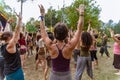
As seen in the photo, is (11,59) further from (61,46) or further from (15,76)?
(61,46)

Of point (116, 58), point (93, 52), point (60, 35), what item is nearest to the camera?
point (60, 35)

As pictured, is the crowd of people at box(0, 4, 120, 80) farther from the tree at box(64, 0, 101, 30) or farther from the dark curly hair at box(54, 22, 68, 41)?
the tree at box(64, 0, 101, 30)

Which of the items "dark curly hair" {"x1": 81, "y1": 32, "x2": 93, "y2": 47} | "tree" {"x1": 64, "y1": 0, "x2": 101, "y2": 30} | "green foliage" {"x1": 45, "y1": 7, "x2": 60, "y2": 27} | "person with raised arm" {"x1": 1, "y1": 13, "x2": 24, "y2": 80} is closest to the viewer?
"person with raised arm" {"x1": 1, "y1": 13, "x2": 24, "y2": 80}

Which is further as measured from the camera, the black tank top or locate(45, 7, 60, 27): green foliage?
locate(45, 7, 60, 27): green foliage

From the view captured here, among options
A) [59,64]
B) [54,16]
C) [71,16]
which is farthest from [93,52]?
[54,16]

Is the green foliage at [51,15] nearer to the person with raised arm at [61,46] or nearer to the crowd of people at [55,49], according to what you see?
the crowd of people at [55,49]

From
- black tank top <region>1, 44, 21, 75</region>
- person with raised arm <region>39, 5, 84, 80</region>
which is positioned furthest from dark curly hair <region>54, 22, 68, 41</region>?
black tank top <region>1, 44, 21, 75</region>

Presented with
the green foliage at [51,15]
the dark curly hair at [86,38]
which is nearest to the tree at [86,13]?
the green foliage at [51,15]

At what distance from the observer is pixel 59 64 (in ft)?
15.9

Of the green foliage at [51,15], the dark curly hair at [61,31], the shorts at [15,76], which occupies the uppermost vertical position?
the green foliage at [51,15]

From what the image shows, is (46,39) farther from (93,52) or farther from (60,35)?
(93,52)

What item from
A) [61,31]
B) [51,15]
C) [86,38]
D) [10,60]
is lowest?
[10,60]

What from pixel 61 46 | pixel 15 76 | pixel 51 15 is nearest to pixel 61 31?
pixel 61 46

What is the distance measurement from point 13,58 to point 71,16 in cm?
3151
